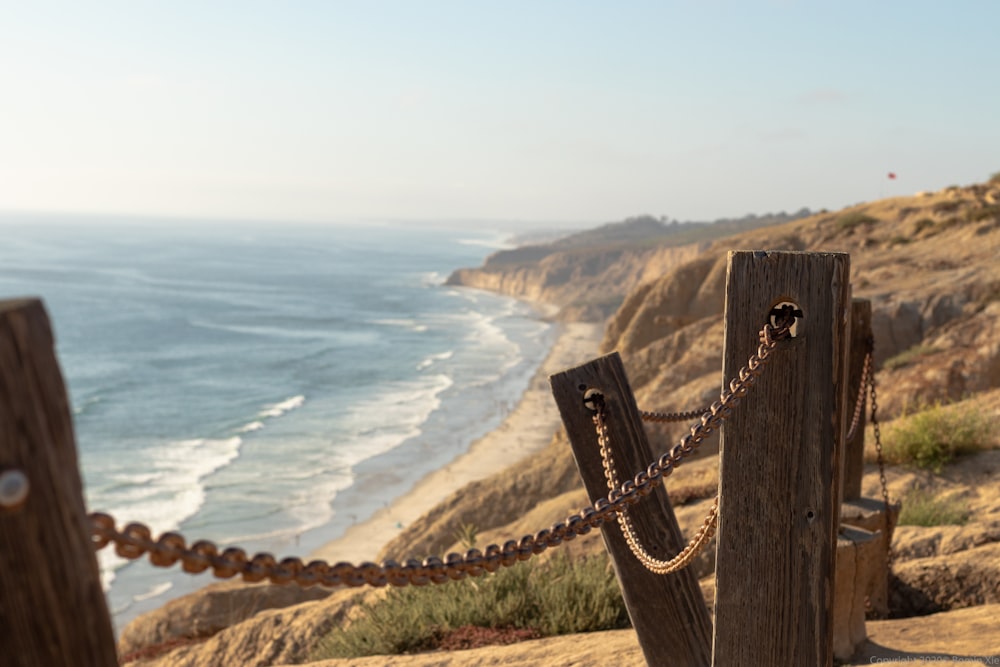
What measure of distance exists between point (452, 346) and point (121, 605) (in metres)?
41.6

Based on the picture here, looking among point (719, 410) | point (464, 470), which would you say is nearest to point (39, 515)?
point (719, 410)

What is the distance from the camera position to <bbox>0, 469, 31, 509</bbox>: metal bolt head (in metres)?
1.44

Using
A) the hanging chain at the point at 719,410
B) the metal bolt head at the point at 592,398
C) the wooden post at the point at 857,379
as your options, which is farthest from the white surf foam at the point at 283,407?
the hanging chain at the point at 719,410

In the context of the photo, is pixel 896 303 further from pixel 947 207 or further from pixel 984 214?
pixel 947 207

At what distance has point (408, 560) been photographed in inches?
83.9

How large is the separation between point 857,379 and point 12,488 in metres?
6.45

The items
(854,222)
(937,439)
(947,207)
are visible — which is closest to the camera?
(937,439)

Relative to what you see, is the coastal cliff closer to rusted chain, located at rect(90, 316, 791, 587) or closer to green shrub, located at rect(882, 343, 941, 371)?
green shrub, located at rect(882, 343, 941, 371)

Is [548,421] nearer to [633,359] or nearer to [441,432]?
[441,432]

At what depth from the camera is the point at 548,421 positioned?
36.3 meters

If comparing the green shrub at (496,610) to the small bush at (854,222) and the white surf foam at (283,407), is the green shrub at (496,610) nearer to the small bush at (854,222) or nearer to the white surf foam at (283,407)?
the small bush at (854,222)

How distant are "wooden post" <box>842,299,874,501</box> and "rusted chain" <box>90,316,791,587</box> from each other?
12.1 ft

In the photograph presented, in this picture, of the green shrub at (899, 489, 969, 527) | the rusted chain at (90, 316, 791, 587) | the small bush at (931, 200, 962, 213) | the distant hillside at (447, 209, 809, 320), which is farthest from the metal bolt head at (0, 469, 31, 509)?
the distant hillside at (447, 209, 809, 320)

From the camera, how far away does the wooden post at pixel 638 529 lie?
3898mm
